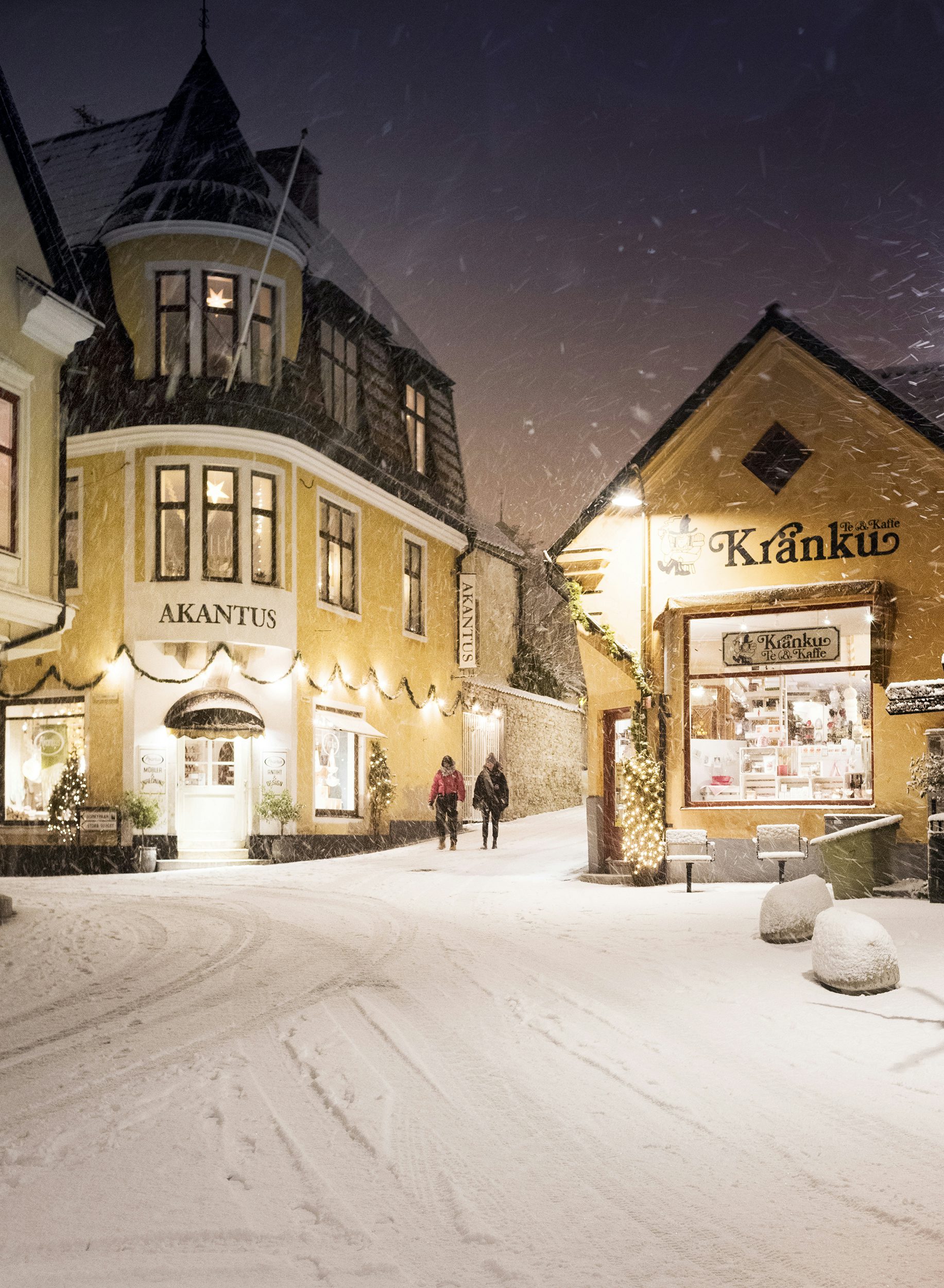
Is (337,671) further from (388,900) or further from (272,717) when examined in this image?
(388,900)

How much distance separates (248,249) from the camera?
23.9m

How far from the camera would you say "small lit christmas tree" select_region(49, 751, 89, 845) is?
75.6 feet

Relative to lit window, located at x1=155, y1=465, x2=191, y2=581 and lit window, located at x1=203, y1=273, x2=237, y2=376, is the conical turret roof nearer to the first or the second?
lit window, located at x1=203, y1=273, x2=237, y2=376

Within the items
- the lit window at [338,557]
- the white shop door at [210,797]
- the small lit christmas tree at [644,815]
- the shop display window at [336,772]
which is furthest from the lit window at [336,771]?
the small lit christmas tree at [644,815]

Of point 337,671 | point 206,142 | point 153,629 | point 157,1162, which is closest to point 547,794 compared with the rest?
point 337,671

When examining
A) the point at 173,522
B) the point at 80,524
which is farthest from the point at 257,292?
the point at 80,524

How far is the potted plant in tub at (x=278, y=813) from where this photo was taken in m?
23.2

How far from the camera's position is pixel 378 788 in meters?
27.1

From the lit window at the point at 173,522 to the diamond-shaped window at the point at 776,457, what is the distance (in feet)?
34.2

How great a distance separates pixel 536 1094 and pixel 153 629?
18.2 metres

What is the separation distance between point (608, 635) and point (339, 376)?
1096 centimetres

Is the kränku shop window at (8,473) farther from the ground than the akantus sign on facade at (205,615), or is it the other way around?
the kränku shop window at (8,473)

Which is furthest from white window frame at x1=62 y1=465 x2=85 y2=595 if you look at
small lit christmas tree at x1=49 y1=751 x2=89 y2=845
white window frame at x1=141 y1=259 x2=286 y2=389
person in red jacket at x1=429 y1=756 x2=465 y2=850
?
person in red jacket at x1=429 y1=756 x2=465 y2=850

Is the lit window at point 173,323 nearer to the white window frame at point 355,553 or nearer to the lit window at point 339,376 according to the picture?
the lit window at point 339,376
